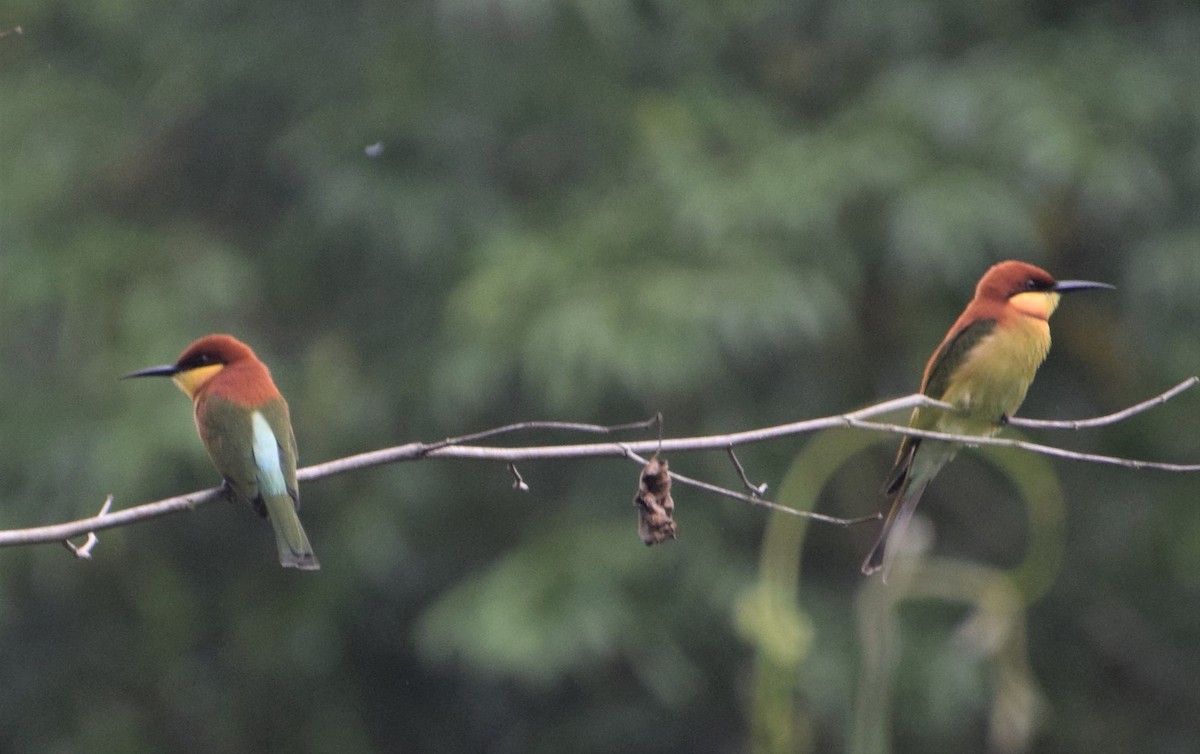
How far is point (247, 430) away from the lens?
334 cm

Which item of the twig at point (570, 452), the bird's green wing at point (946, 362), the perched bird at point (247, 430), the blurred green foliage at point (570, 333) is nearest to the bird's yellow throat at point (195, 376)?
the perched bird at point (247, 430)

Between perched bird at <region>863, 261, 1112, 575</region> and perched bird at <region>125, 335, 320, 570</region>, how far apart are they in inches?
45.2

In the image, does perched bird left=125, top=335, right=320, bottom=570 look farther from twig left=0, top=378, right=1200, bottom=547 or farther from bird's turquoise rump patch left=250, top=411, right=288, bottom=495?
twig left=0, top=378, right=1200, bottom=547

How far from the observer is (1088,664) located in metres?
6.62

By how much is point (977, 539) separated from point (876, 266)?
120 centimetres

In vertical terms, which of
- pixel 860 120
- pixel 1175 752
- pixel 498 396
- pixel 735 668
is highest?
pixel 860 120

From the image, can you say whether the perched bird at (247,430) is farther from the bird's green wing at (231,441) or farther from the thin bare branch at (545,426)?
the thin bare branch at (545,426)

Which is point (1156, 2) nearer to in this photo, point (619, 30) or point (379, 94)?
point (619, 30)

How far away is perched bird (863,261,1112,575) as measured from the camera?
312cm

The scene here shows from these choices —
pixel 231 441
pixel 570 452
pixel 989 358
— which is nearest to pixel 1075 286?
pixel 989 358

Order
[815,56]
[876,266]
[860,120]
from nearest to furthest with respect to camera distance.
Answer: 1. [860,120]
2. [876,266]
3. [815,56]

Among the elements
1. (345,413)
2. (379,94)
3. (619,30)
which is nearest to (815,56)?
(619,30)

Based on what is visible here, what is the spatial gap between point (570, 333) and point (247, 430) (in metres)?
2.27

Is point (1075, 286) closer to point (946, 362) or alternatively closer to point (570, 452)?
point (946, 362)
